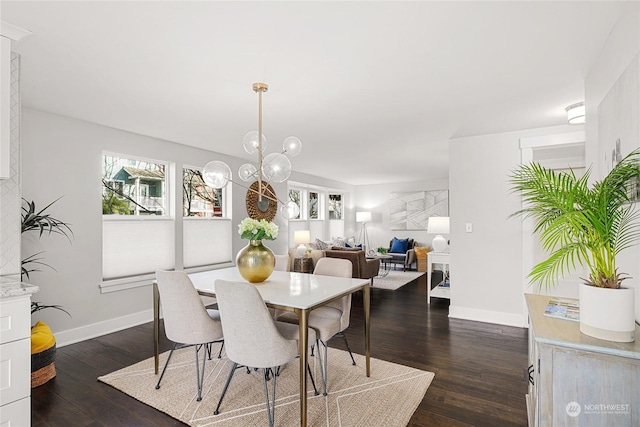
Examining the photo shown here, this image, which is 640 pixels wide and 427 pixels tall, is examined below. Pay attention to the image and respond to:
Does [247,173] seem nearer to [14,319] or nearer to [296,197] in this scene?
[14,319]

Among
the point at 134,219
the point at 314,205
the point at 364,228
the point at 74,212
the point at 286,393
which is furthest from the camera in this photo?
the point at 364,228

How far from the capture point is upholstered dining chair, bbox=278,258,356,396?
2375 mm

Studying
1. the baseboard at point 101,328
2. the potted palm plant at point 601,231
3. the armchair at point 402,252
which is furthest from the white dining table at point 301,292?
the armchair at point 402,252

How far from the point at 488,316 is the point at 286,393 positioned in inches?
113

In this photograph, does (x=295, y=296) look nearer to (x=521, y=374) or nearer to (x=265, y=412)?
(x=265, y=412)

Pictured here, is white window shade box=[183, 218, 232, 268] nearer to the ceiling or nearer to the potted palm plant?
the ceiling

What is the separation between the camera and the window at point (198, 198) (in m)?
4.77

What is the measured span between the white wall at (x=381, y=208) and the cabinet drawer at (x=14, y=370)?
8.31m

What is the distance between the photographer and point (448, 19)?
1.72 m

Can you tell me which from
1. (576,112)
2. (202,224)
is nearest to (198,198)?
(202,224)

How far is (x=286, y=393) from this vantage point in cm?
239

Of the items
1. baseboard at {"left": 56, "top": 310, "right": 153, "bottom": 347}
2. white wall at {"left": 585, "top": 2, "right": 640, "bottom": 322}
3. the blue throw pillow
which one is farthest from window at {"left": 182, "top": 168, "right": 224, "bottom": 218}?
the blue throw pillow

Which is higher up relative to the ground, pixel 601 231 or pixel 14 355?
pixel 601 231

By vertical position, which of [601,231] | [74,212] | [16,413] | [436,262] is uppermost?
[74,212]
